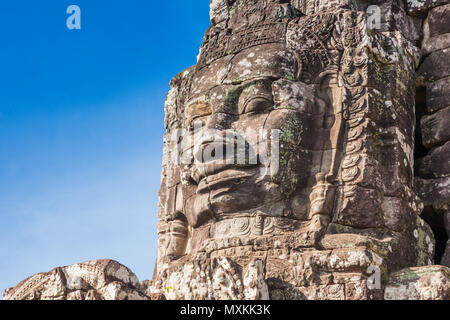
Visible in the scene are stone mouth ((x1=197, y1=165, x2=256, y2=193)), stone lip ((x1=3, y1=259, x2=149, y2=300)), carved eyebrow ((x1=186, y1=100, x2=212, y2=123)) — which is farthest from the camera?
carved eyebrow ((x1=186, y1=100, x2=212, y2=123))

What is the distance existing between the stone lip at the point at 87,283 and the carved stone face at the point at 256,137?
4.61 ft

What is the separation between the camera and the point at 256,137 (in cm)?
940

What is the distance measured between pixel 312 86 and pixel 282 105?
1.59 feet

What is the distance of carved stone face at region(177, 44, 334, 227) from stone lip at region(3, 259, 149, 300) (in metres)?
1.40

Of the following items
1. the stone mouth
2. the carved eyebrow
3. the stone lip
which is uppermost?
the carved eyebrow

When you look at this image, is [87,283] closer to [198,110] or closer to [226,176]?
[226,176]

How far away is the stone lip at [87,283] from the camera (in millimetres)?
8414

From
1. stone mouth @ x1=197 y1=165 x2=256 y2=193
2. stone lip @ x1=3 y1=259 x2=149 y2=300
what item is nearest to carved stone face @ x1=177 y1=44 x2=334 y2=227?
stone mouth @ x1=197 y1=165 x2=256 y2=193

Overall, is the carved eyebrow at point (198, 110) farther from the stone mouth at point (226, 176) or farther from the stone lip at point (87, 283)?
the stone lip at point (87, 283)

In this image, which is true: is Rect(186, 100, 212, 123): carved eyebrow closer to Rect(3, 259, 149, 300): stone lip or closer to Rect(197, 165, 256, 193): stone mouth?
Rect(197, 165, 256, 193): stone mouth

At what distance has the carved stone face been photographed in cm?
927

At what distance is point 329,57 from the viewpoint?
9852 millimetres

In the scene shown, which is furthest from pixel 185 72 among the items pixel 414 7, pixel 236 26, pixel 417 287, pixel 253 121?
pixel 417 287

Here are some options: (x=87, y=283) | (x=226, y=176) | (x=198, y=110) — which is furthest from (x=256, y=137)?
(x=87, y=283)
